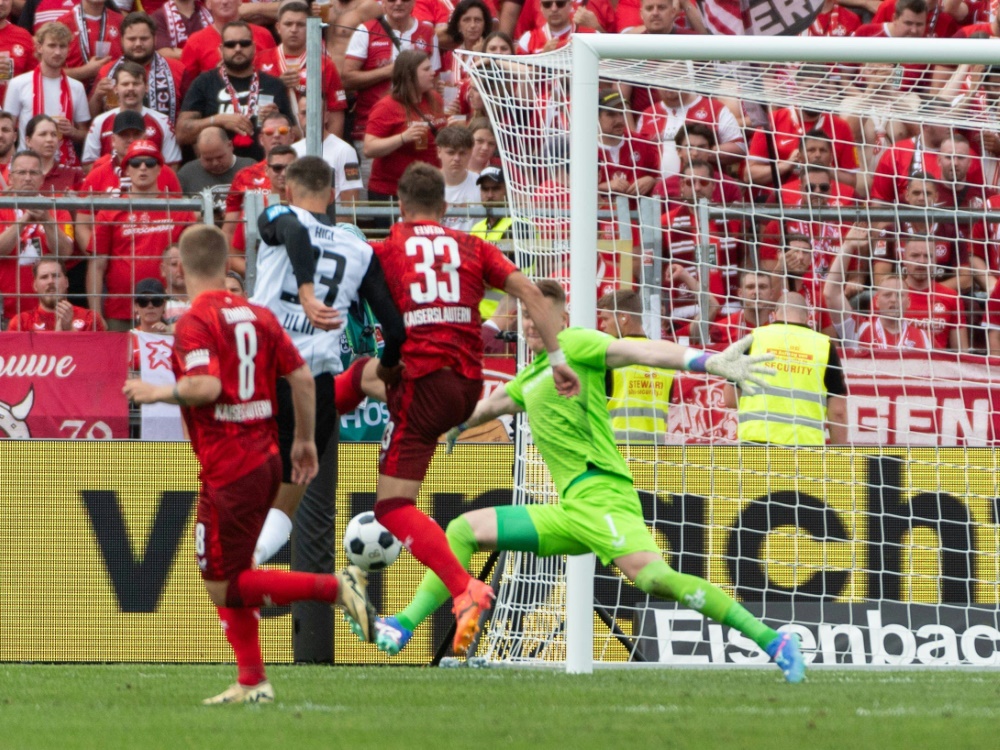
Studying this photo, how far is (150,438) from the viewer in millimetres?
9797

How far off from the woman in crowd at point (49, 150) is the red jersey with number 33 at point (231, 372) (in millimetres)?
6807

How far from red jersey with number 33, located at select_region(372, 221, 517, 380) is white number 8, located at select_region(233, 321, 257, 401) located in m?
1.41

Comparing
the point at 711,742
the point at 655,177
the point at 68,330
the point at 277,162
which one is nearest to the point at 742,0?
the point at 655,177

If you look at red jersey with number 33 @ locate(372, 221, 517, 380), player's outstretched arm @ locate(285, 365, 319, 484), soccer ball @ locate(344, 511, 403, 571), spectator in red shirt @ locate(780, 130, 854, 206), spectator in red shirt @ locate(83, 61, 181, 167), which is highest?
spectator in red shirt @ locate(83, 61, 181, 167)

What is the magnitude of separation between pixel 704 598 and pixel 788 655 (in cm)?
49

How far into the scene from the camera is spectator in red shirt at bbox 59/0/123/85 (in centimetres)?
1426

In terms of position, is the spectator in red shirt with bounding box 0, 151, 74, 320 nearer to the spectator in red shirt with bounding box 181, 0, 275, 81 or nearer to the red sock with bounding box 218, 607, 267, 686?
the spectator in red shirt with bounding box 181, 0, 275, 81

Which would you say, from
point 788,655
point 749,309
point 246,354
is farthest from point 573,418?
point 749,309

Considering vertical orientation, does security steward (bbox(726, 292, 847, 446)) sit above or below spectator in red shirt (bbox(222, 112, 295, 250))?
below

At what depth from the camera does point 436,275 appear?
299 inches

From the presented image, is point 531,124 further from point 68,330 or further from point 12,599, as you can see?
point 12,599

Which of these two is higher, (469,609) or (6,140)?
(6,140)

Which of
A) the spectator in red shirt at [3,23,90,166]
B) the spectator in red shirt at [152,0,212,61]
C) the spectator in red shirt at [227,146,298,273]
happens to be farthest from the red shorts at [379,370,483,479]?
the spectator in red shirt at [152,0,212,61]

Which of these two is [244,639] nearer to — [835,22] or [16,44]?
[16,44]
